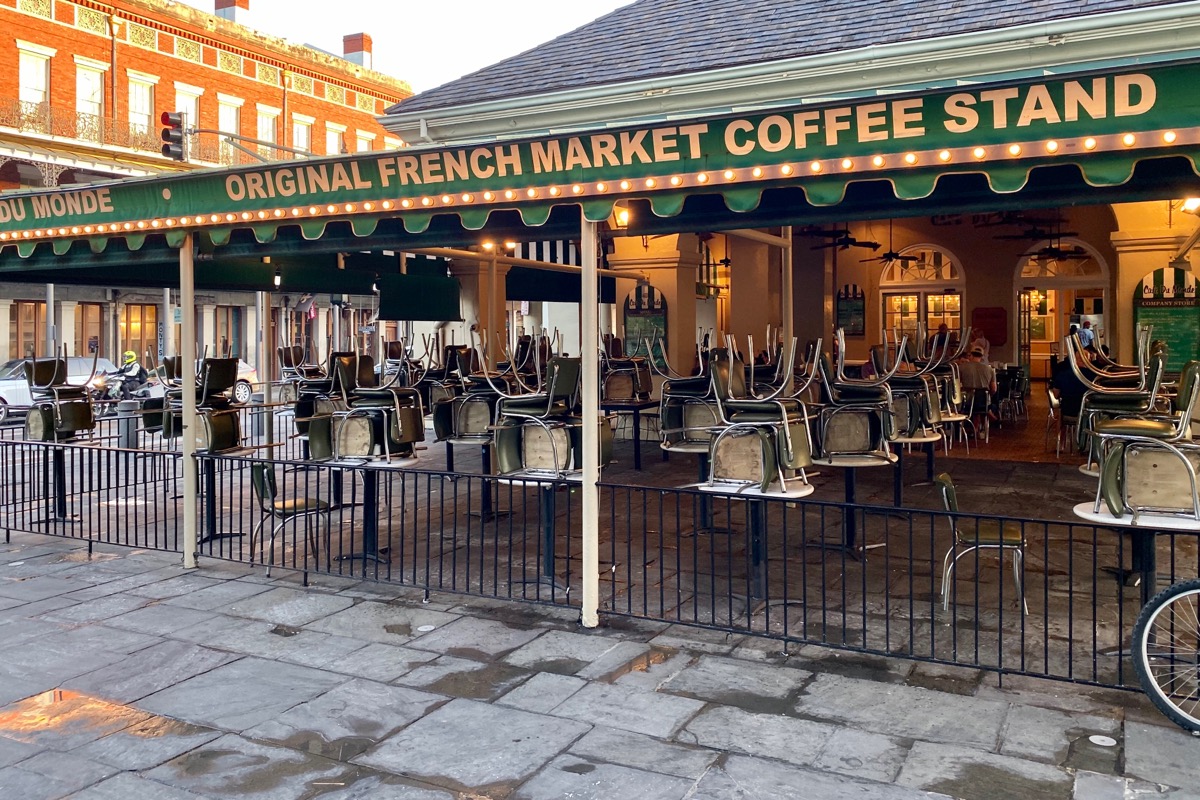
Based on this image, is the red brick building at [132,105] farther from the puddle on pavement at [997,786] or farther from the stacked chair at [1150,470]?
the puddle on pavement at [997,786]

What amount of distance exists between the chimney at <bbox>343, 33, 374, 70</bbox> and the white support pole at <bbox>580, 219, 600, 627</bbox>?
42.4 m

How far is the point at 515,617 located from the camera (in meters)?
6.94

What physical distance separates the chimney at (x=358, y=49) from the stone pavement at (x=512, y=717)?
139 ft

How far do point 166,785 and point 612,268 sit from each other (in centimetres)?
1279

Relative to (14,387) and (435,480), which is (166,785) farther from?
(14,387)

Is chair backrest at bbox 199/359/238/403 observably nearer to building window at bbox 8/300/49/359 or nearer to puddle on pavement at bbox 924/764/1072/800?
puddle on pavement at bbox 924/764/1072/800

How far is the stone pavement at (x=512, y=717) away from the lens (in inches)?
172

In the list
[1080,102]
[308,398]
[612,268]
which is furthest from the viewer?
[612,268]

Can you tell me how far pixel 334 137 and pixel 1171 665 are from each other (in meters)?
41.0

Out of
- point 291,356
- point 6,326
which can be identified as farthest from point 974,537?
point 6,326

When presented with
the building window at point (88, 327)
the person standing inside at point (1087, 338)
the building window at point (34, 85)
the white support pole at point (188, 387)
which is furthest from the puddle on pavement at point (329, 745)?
the building window at point (88, 327)

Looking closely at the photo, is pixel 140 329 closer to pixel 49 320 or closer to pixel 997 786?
pixel 49 320

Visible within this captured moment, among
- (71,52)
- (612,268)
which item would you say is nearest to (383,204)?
(612,268)

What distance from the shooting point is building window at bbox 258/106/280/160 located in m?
37.6
